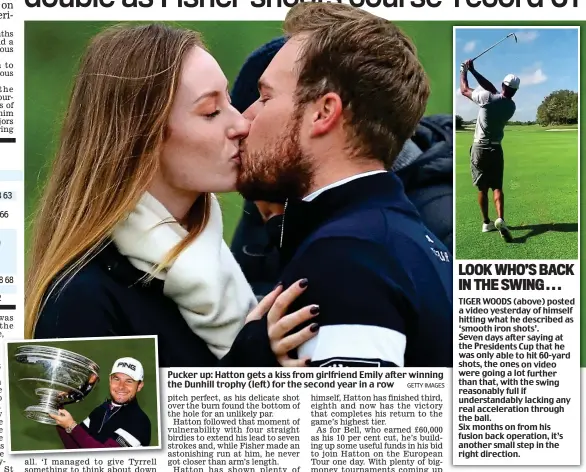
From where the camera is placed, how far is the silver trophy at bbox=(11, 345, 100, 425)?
298 centimetres

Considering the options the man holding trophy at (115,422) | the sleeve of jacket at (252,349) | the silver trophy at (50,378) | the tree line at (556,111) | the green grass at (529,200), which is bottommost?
the man holding trophy at (115,422)

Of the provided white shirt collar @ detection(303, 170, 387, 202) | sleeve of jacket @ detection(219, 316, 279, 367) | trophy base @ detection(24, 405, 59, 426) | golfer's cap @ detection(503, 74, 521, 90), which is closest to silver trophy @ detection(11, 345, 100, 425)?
trophy base @ detection(24, 405, 59, 426)

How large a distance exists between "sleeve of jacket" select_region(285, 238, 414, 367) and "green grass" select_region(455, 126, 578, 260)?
0.45 meters

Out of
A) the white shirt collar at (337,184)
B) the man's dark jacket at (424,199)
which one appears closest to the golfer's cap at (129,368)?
the man's dark jacket at (424,199)

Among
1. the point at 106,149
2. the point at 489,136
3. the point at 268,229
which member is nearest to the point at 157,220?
the point at 106,149

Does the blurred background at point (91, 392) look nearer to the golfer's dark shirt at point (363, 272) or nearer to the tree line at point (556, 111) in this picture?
the golfer's dark shirt at point (363, 272)

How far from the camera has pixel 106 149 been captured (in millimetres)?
2855

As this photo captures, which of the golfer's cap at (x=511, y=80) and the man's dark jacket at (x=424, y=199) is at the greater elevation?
the golfer's cap at (x=511, y=80)

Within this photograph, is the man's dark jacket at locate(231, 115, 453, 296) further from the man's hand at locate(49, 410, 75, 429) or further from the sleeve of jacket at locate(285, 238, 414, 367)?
the man's hand at locate(49, 410, 75, 429)

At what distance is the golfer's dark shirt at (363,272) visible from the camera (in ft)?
9.00

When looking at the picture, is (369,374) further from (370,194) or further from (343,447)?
A: (370,194)

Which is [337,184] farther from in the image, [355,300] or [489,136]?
[489,136]

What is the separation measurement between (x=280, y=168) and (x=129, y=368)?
1.06m

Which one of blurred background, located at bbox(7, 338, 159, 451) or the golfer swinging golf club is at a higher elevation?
the golfer swinging golf club
